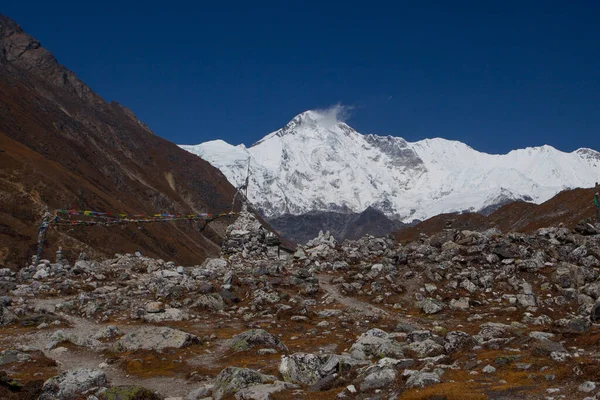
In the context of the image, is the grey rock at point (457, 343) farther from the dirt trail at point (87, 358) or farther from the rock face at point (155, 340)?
the rock face at point (155, 340)

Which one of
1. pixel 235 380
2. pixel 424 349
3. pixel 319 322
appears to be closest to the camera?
pixel 235 380

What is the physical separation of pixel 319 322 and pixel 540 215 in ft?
359

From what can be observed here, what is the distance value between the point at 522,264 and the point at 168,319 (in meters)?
25.2

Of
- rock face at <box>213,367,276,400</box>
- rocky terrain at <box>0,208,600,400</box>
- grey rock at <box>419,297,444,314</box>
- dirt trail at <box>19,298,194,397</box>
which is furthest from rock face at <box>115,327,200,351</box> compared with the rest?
grey rock at <box>419,297,444,314</box>

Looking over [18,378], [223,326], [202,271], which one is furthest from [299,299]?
[18,378]

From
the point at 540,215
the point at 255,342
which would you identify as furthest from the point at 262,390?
the point at 540,215

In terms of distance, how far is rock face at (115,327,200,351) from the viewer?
25.3m

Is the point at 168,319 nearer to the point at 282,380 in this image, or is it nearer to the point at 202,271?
the point at 202,271

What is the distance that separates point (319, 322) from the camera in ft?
105

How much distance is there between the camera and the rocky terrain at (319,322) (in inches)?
671

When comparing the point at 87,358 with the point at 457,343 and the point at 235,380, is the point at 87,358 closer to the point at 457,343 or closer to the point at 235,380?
the point at 235,380

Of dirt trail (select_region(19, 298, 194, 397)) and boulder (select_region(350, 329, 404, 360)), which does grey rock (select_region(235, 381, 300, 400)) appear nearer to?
dirt trail (select_region(19, 298, 194, 397))

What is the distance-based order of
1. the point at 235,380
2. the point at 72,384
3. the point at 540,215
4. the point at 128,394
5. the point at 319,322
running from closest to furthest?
the point at 128,394
the point at 235,380
the point at 72,384
the point at 319,322
the point at 540,215

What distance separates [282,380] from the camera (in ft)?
62.5
